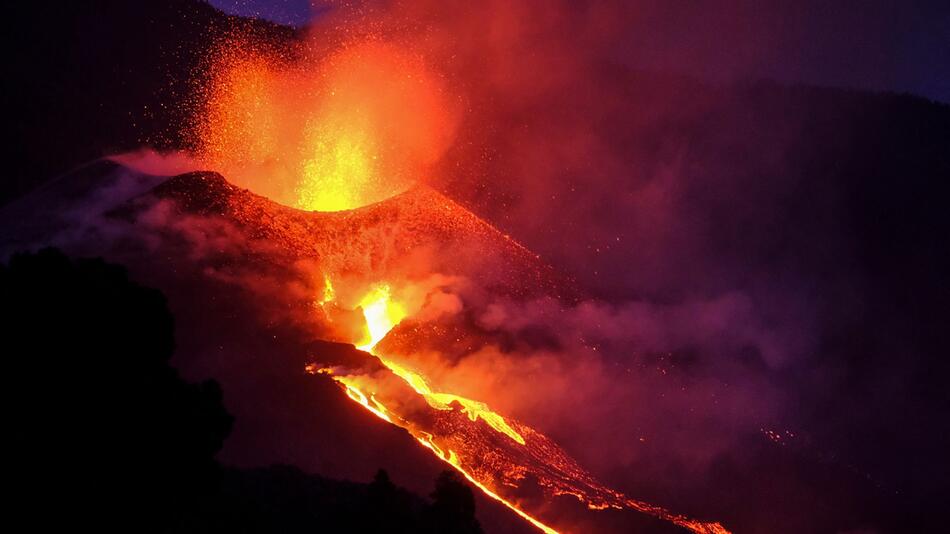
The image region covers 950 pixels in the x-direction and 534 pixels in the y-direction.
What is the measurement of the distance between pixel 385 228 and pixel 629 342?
797cm

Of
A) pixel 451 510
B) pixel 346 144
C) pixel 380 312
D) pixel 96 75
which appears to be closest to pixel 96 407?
pixel 451 510

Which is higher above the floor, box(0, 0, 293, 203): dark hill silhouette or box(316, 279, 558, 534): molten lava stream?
box(0, 0, 293, 203): dark hill silhouette

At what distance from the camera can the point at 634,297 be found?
27.9 meters

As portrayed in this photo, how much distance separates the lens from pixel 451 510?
9969mm

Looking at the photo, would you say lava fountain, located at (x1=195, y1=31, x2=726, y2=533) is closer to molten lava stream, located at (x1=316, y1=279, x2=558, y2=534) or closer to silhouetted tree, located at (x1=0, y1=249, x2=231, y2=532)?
molten lava stream, located at (x1=316, y1=279, x2=558, y2=534)

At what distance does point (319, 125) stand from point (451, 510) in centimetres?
1886

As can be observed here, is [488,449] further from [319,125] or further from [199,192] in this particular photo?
[319,125]

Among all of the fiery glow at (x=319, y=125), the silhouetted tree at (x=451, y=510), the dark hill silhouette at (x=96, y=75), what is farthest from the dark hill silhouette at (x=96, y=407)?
the fiery glow at (x=319, y=125)

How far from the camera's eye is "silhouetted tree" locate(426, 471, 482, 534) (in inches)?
388

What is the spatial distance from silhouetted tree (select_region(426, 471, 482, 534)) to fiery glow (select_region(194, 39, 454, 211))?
14791mm

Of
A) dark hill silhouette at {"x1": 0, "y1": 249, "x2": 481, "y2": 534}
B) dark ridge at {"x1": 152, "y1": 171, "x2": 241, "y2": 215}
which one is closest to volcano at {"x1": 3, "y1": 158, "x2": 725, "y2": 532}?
dark ridge at {"x1": 152, "y1": 171, "x2": 241, "y2": 215}

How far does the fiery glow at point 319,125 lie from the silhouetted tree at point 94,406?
640 inches

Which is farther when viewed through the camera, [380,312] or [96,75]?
[96,75]

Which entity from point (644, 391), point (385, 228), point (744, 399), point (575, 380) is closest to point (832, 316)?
point (744, 399)
